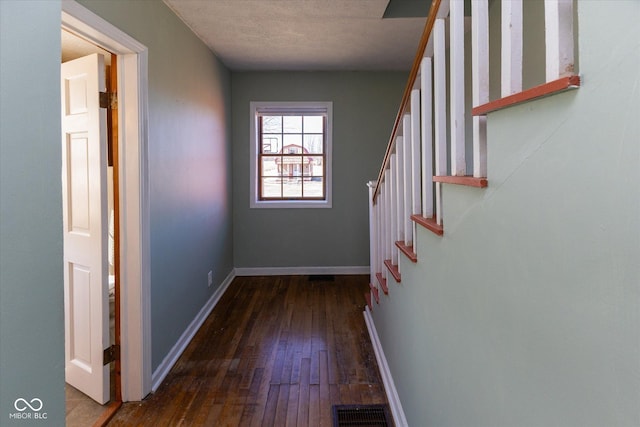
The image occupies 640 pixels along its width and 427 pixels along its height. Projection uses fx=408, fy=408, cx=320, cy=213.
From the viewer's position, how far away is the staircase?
2.31ft

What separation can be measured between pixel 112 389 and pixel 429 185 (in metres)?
2.18

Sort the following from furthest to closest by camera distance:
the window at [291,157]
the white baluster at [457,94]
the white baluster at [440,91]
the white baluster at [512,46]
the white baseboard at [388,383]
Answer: the window at [291,157] < the white baseboard at [388,383] < the white baluster at [440,91] < the white baluster at [457,94] < the white baluster at [512,46]

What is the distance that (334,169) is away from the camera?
4961mm

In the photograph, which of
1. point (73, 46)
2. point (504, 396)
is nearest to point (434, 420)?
point (504, 396)

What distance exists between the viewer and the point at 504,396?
0.91m

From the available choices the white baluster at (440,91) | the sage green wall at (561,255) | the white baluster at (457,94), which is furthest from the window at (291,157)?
the sage green wall at (561,255)

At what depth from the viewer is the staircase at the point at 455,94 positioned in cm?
71

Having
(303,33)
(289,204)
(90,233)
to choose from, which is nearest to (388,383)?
(90,233)

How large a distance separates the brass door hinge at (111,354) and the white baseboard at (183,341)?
25cm

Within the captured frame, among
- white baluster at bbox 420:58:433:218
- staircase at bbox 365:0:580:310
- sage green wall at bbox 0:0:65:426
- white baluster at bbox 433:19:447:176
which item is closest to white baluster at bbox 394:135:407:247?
staircase at bbox 365:0:580:310

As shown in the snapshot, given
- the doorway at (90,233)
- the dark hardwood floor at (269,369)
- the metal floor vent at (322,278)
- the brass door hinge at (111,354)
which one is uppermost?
the doorway at (90,233)

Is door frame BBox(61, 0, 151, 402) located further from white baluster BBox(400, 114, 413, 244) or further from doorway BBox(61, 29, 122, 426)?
white baluster BBox(400, 114, 413, 244)

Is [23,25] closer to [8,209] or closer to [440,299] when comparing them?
[8,209]

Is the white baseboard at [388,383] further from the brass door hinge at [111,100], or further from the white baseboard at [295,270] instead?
the brass door hinge at [111,100]
